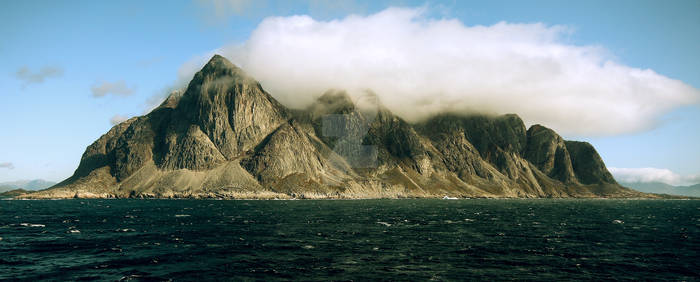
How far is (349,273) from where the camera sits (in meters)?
42.3

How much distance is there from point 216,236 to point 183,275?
30.3 m

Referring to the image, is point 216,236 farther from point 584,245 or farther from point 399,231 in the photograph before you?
point 584,245

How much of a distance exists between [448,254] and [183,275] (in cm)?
3167

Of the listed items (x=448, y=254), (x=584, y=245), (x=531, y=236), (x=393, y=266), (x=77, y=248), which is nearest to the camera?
(x=393, y=266)

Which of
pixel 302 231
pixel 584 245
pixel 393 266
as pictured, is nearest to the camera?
pixel 393 266

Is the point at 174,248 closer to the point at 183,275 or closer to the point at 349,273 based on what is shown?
the point at 183,275

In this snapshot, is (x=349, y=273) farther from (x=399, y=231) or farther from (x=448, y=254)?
(x=399, y=231)

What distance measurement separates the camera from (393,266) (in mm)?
46000

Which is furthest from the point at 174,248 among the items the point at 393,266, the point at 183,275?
the point at 393,266

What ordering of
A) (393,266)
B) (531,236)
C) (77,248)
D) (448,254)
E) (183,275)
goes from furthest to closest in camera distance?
(531,236) < (77,248) < (448,254) < (393,266) < (183,275)

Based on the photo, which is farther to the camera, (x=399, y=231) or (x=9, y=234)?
(x=399, y=231)

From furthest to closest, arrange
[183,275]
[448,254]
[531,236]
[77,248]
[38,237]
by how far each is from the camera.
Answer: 1. [531,236]
2. [38,237]
3. [77,248]
4. [448,254]
5. [183,275]

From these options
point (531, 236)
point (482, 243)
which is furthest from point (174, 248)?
point (531, 236)

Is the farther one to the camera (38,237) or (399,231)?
(399,231)
